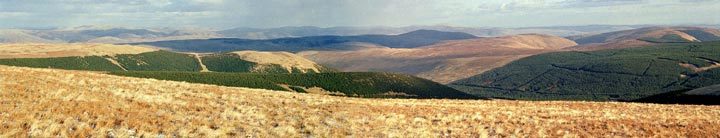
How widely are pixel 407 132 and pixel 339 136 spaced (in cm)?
492

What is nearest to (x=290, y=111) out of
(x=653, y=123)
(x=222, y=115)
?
(x=222, y=115)

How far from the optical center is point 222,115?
1251 inches

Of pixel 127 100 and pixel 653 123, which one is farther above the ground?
pixel 127 100

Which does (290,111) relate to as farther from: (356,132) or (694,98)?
(694,98)

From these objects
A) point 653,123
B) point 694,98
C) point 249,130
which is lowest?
point 694,98

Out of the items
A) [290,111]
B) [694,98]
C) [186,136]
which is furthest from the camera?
[694,98]

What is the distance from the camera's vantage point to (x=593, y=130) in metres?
31.3

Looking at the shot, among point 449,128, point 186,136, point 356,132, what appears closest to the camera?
point 186,136

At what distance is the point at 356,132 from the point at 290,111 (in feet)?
30.7

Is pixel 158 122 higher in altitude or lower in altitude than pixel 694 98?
higher

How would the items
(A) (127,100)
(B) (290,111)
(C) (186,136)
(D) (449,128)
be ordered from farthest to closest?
(B) (290,111) → (A) (127,100) → (D) (449,128) → (C) (186,136)

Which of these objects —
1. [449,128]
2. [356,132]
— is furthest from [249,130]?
[449,128]

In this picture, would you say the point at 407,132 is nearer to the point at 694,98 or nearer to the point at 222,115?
the point at 222,115

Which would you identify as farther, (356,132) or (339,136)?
(356,132)
